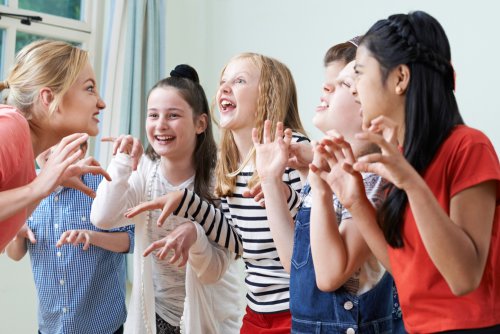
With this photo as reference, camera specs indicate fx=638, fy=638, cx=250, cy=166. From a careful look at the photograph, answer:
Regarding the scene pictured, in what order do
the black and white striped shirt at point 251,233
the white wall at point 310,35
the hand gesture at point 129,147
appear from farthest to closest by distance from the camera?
the white wall at point 310,35
the hand gesture at point 129,147
the black and white striped shirt at point 251,233

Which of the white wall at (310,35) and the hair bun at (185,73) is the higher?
the white wall at (310,35)

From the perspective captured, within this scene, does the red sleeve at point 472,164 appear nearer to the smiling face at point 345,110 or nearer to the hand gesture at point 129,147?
the smiling face at point 345,110

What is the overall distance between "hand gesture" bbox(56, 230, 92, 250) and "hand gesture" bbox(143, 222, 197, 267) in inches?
11.0

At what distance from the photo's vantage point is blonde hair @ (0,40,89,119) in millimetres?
1832

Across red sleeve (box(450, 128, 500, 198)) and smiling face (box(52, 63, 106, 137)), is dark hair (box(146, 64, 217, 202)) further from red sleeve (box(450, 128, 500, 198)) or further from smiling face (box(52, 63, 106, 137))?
red sleeve (box(450, 128, 500, 198))

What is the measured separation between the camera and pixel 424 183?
1.03 m

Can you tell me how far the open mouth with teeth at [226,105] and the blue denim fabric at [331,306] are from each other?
0.69 meters

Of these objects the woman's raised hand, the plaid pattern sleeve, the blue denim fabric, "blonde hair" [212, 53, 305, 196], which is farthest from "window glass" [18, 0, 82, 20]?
the blue denim fabric

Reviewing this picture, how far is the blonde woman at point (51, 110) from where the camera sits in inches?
59.9

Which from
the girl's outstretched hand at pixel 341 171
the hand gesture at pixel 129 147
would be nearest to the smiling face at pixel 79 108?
the hand gesture at pixel 129 147

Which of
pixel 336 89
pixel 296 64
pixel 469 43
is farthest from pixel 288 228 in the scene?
pixel 296 64

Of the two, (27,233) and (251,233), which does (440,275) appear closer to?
(251,233)

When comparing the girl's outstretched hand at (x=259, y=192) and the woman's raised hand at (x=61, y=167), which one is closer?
the woman's raised hand at (x=61, y=167)

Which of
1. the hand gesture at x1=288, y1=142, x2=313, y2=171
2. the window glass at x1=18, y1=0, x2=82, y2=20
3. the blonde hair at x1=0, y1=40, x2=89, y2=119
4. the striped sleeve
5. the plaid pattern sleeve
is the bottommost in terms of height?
the plaid pattern sleeve
